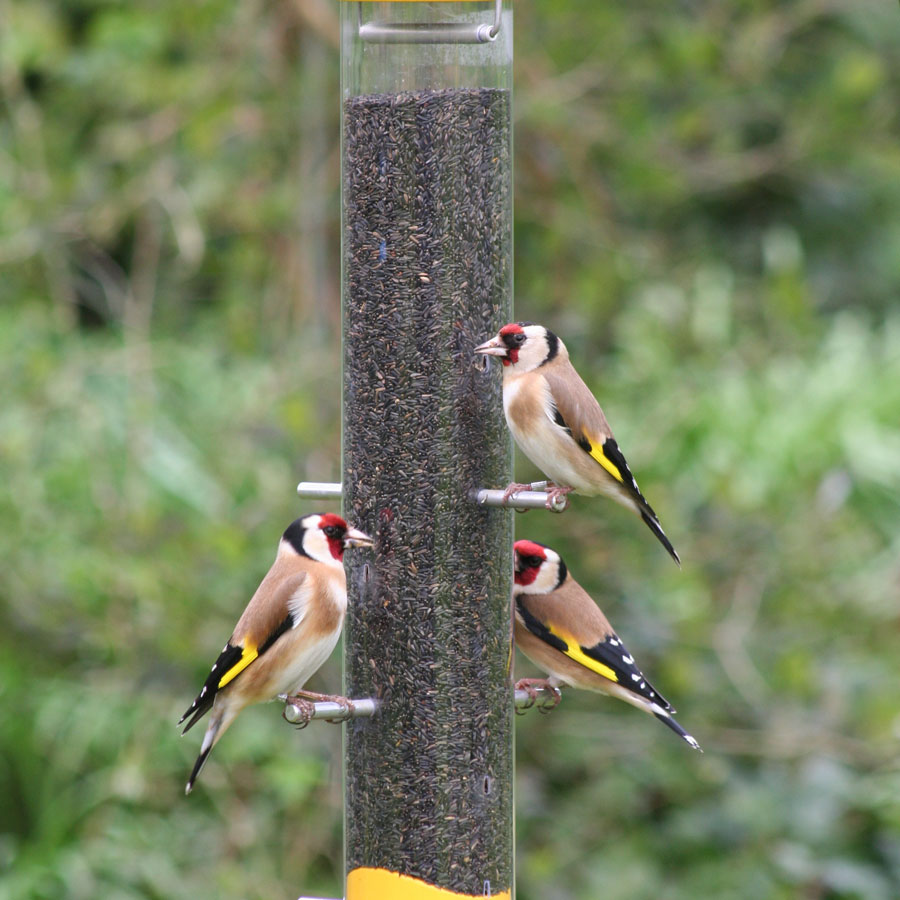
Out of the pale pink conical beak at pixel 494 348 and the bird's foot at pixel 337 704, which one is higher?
the pale pink conical beak at pixel 494 348

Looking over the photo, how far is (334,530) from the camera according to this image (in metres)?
3.41

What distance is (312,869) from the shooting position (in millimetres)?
5617

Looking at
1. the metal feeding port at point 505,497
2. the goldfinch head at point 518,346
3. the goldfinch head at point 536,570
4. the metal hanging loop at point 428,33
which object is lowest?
the goldfinch head at point 536,570

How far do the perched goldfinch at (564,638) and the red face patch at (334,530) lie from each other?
2.12 feet

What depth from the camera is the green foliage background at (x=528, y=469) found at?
218 inches

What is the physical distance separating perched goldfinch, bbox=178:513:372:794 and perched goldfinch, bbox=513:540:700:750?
63 cm

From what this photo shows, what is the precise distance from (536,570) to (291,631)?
79 cm

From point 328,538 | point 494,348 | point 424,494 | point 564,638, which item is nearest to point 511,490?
point 424,494

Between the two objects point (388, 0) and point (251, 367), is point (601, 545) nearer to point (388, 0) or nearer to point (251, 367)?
point (251, 367)

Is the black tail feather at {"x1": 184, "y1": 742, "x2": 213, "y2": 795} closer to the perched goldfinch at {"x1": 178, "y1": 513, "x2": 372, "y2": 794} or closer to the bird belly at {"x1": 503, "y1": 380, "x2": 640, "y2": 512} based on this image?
the perched goldfinch at {"x1": 178, "y1": 513, "x2": 372, "y2": 794}

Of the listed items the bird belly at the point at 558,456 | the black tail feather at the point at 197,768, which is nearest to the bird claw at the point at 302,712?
the black tail feather at the point at 197,768

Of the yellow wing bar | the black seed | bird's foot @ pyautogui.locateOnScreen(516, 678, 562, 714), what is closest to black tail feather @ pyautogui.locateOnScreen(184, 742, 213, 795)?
the yellow wing bar

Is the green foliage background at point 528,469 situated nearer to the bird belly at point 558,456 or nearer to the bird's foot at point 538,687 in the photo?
the bird's foot at point 538,687

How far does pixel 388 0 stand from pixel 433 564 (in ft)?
4.39
